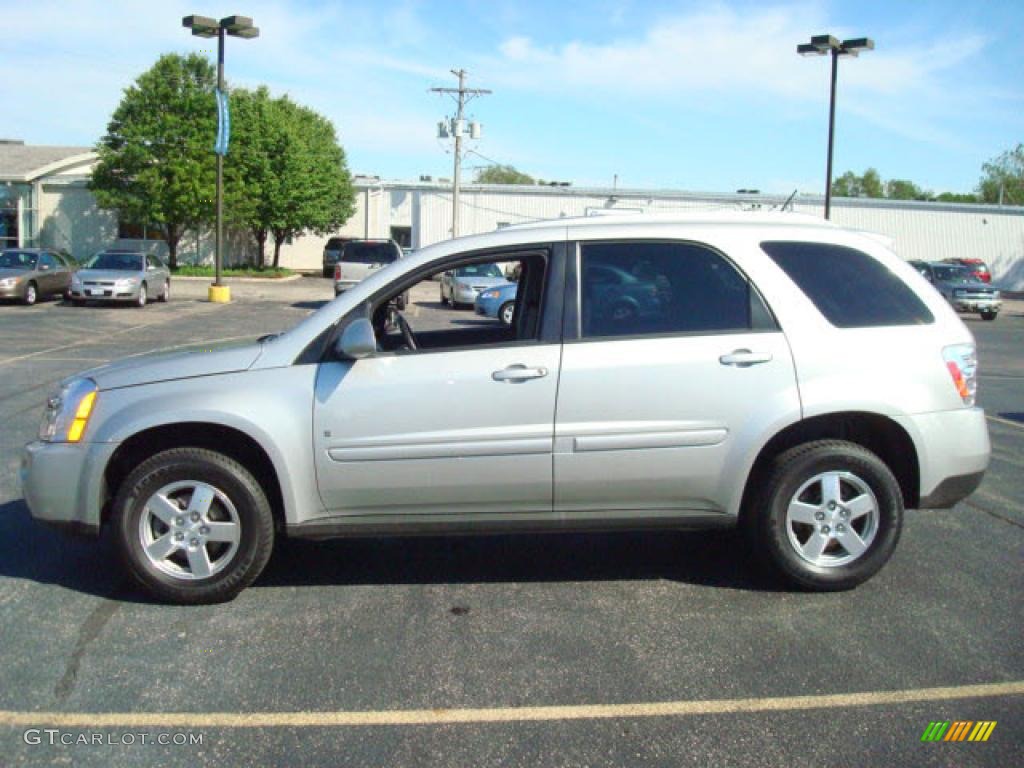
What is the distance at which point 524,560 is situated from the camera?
548cm

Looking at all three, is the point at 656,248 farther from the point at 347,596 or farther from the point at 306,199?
the point at 306,199

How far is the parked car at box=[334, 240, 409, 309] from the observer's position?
82.9 ft

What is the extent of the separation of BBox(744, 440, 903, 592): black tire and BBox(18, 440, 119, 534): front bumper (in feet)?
10.6

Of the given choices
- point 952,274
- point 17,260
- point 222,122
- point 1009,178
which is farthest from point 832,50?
point 1009,178

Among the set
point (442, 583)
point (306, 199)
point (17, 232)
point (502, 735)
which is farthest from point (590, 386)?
point (17, 232)

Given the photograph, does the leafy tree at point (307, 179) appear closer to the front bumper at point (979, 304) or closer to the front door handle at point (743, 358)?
the front bumper at point (979, 304)

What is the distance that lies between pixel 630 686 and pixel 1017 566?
2778 mm

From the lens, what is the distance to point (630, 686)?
388 centimetres

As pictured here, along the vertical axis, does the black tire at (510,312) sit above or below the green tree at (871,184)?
below

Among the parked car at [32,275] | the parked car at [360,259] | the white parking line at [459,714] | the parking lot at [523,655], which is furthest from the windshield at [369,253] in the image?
the white parking line at [459,714]

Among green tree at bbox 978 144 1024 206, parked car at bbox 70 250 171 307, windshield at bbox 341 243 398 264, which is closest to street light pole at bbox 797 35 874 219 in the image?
windshield at bbox 341 243 398 264

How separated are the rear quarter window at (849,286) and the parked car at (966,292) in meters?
27.1

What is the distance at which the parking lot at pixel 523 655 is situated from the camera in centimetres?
344

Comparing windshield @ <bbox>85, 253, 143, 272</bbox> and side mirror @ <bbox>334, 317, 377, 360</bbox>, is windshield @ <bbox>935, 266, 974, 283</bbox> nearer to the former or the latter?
windshield @ <bbox>85, 253, 143, 272</bbox>
